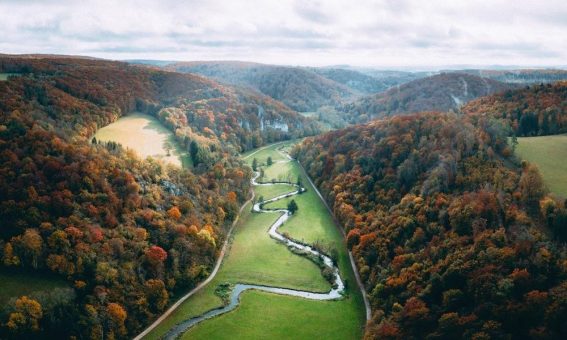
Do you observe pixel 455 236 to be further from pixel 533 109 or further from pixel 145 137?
pixel 145 137

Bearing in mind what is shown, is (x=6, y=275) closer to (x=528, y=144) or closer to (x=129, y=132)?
(x=129, y=132)

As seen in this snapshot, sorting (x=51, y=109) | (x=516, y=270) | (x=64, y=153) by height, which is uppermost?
(x=51, y=109)

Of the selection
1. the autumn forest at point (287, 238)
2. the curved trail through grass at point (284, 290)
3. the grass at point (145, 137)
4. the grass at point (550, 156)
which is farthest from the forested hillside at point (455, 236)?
the grass at point (145, 137)

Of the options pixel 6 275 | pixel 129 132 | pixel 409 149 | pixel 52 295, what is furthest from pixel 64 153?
pixel 409 149

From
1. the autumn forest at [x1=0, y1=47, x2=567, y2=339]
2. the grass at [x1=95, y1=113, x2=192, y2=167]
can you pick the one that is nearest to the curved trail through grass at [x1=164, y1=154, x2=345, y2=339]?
the autumn forest at [x1=0, y1=47, x2=567, y2=339]

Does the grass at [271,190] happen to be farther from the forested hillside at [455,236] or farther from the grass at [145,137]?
the forested hillside at [455,236]

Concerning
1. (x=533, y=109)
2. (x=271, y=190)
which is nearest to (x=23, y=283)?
(x=271, y=190)

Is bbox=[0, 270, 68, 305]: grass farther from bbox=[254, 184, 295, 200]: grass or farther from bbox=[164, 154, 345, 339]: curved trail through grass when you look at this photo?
bbox=[254, 184, 295, 200]: grass
